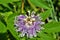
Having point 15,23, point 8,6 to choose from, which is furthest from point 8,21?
point 8,6

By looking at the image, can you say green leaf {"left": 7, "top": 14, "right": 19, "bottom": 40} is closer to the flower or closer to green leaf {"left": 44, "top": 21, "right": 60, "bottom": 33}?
the flower

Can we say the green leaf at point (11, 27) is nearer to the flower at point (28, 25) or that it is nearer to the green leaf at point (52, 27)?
the flower at point (28, 25)

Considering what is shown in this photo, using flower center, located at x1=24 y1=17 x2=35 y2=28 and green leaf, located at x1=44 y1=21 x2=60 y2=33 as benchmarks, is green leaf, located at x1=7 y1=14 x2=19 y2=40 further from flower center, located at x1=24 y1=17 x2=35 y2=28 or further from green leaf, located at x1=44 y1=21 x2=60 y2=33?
green leaf, located at x1=44 y1=21 x2=60 y2=33

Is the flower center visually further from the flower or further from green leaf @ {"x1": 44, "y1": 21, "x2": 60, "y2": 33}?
green leaf @ {"x1": 44, "y1": 21, "x2": 60, "y2": 33}

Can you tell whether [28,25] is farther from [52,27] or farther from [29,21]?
[52,27]

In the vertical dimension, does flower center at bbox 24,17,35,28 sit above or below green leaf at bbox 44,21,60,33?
above

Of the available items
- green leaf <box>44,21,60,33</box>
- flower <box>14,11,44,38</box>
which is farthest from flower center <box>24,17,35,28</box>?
green leaf <box>44,21,60,33</box>

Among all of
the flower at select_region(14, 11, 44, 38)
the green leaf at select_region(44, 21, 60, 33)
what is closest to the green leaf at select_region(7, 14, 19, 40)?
the flower at select_region(14, 11, 44, 38)

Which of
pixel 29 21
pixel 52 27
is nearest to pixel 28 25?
pixel 29 21
